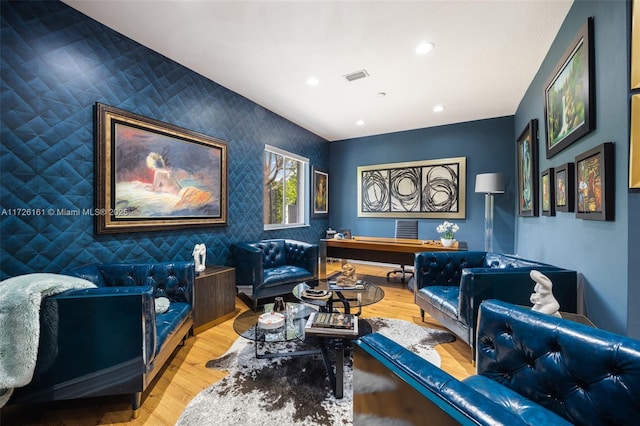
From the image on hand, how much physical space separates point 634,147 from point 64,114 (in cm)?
388

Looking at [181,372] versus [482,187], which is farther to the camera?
[482,187]

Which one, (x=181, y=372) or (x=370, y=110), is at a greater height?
(x=370, y=110)

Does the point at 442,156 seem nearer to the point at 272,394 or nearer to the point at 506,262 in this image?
the point at 506,262

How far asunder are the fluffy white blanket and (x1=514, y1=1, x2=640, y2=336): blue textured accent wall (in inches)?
126

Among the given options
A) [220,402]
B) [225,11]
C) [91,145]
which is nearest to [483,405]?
[220,402]

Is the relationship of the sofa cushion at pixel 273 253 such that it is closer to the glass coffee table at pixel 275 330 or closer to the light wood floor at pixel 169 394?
the light wood floor at pixel 169 394

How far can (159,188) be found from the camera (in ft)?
9.12

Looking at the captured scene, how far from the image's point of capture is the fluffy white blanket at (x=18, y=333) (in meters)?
1.31

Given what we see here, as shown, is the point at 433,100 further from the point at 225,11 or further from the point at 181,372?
the point at 181,372

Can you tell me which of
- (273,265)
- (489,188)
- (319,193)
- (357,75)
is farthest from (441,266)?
(319,193)

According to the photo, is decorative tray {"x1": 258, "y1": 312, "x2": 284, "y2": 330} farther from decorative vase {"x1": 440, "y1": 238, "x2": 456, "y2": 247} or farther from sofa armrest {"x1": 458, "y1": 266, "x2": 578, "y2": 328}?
decorative vase {"x1": 440, "y1": 238, "x2": 456, "y2": 247}

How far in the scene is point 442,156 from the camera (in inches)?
199

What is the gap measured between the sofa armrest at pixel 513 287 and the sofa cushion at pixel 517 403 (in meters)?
0.88

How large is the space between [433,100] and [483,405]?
13.6 ft
